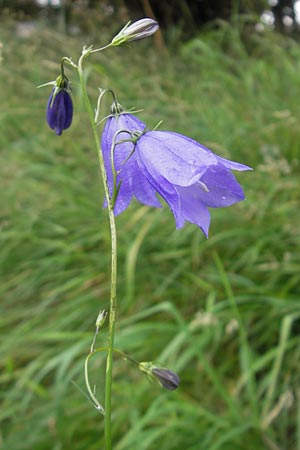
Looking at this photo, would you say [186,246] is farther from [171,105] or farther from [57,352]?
[171,105]

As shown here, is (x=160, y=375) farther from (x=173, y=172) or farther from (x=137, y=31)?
(x=137, y=31)

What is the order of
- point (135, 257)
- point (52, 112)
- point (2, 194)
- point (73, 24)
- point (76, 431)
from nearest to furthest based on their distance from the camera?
point (52, 112) < point (76, 431) < point (135, 257) < point (2, 194) < point (73, 24)

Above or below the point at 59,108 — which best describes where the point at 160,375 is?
below

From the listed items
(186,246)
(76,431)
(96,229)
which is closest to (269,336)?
(186,246)

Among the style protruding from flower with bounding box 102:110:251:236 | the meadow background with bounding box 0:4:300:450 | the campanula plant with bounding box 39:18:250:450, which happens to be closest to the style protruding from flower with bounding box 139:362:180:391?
the campanula plant with bounding box 39:18:250:450

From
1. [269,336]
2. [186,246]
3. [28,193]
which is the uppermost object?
[28,193]

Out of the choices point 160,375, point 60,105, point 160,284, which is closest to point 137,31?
point 60,105

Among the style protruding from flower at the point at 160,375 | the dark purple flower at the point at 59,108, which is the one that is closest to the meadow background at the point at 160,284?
the dark purple flower at the point at 59,108

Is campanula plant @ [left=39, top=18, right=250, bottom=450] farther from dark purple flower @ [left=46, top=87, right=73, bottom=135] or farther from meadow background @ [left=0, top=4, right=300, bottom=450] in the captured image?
meadow background @ [left=0, top=4, right=300, bottom=450]
